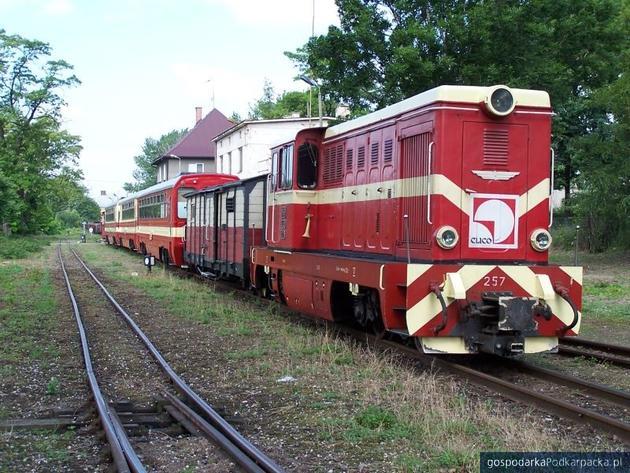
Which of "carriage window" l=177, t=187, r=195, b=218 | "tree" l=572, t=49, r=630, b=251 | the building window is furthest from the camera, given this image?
the building window

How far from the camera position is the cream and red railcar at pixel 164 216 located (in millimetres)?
23828

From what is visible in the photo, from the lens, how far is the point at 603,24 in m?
18.3

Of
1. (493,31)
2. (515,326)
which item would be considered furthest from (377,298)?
(493,31)

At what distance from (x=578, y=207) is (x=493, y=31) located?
35.0 feet

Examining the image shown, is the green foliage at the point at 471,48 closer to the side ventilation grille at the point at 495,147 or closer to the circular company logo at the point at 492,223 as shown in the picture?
the side ventilation grille at the point at 495,147

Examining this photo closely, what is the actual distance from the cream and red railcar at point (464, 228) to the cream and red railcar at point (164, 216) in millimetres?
14995

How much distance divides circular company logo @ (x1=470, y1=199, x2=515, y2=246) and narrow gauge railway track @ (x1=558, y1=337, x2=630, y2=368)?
7.34 feet

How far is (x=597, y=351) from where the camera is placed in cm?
952

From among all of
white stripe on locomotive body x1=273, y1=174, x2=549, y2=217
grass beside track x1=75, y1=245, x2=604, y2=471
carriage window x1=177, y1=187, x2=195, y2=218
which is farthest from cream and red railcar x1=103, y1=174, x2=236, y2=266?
white stripe on locomotive body x1=273, y1=174, x2=549, y2=217

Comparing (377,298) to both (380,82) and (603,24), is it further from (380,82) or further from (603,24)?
(603,24)

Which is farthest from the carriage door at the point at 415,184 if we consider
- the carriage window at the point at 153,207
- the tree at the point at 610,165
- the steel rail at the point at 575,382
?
the carriage window at the point at 153,207

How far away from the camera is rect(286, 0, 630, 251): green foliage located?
1655 centimetres

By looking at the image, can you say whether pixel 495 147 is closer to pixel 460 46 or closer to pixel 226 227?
pixel 460 46

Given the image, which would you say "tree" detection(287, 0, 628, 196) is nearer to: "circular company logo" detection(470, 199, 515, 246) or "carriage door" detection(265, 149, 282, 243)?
"carriage door" detection(265, 149, 282, 243)
